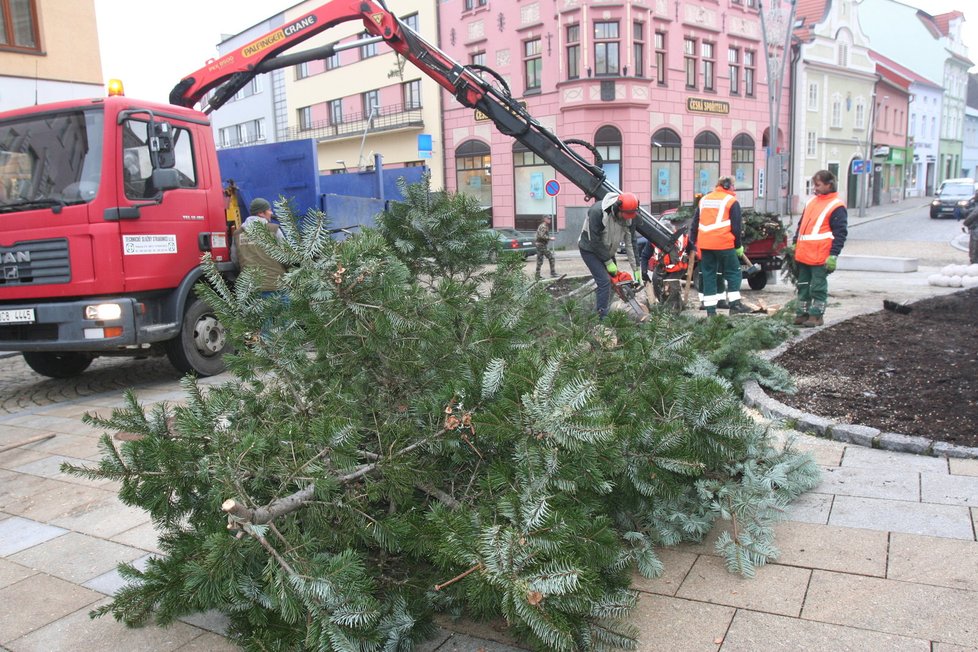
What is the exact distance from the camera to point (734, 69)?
33.9 meters

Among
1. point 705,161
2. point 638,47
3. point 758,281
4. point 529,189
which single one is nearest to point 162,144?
point 758,281

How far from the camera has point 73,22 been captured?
12336mm

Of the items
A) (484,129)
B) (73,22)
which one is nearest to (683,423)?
(73,22)

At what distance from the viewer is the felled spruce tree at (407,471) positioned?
240 cm

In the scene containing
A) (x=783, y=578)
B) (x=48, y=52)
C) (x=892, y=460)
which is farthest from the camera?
(x=48, y=52)

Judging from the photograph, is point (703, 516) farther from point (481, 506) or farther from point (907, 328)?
point (907, 328)

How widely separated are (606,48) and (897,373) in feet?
81.4

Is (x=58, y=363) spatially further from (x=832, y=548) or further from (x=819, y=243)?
(x=819, y=243)

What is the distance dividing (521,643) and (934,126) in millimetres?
70069

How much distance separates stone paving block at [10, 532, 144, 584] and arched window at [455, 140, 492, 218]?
28.7 meters

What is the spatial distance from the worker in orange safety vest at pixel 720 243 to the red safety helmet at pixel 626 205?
1.19m

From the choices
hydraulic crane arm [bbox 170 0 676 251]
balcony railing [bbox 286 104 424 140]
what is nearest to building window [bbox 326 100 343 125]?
balcony railing [bbox 286 104 424 140]

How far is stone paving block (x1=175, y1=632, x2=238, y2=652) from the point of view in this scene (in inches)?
113

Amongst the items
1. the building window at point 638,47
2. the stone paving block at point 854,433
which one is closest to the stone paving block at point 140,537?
the stone paving block at point 854,433
